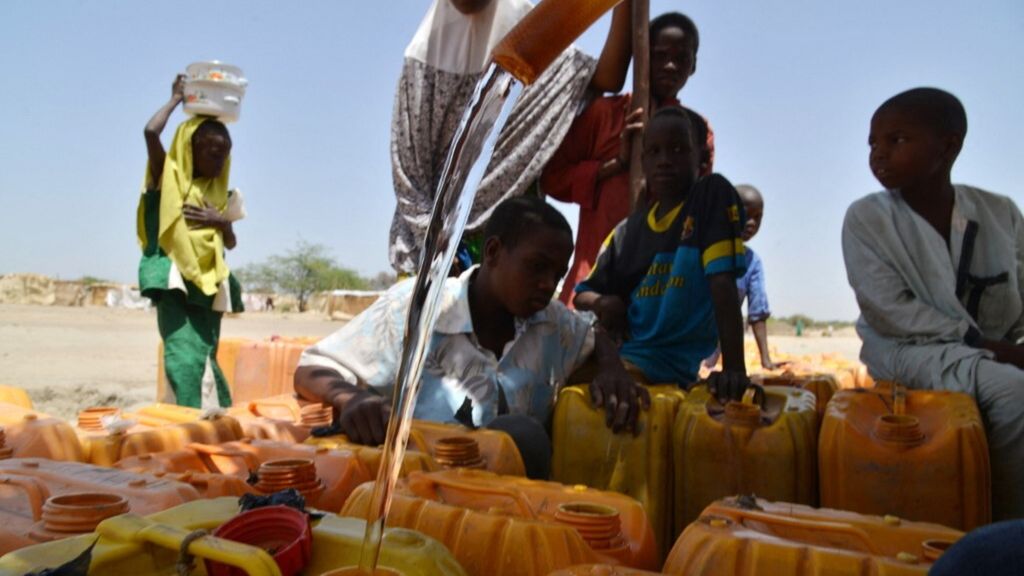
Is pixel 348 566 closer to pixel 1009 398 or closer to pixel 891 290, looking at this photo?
pixel 1009 398

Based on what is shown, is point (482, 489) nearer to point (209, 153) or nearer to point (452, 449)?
point (452, 449)

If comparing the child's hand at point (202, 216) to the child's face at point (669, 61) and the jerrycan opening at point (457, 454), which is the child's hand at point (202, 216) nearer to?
the child's face at point (669, 61)

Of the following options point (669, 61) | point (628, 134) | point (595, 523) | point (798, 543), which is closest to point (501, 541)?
point (595, 523)

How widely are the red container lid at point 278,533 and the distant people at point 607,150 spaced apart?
2.86 meters

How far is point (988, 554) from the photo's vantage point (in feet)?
2.27

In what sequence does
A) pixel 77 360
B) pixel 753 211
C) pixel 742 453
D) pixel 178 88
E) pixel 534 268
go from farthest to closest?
pixel 77 360
pixel 753 211
pixel 178 88
pixel 534 268
pixel 742 453

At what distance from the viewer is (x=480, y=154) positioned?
141 centimetres

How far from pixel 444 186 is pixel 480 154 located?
0.09 m

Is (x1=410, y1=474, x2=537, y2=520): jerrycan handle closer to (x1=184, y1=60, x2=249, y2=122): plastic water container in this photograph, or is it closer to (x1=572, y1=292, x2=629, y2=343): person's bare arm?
(x1=572, y1=292, x2=629, y2=343): person's bare arm

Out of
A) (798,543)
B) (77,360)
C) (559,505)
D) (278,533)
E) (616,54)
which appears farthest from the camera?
(77,360)

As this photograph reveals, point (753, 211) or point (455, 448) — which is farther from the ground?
point (753, 211)

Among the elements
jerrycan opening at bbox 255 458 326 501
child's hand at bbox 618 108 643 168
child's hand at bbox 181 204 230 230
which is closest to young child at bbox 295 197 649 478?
jerrycan opening at bbox 255 458 326 501

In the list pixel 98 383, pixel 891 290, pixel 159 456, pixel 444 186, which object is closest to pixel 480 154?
pixel 444 186

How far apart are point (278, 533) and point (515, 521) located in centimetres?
39
